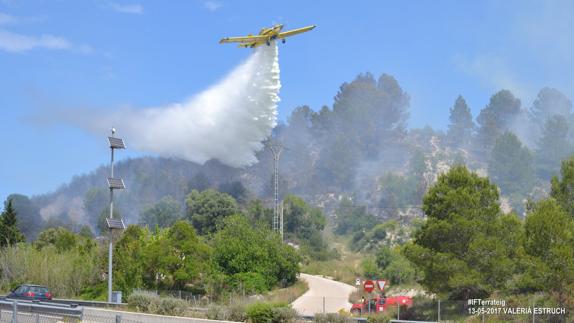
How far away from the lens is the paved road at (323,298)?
5269 cm

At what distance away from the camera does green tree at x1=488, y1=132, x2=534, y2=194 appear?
146m

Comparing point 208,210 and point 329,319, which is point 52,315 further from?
point 208,210

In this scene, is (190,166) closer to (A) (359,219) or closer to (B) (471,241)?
(A) (359,219)

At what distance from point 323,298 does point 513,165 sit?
10796 centimetres

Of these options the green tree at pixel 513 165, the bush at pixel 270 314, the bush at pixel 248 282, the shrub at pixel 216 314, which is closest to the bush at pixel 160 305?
the shrub at pixel 216 314

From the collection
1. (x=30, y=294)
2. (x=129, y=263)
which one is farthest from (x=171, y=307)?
(x=129, y=263)

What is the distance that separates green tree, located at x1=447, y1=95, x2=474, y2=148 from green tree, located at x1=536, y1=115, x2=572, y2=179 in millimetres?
26954

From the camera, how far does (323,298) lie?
4631 centimetres

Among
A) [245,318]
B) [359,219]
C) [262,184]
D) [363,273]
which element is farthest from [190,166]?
[245,318]

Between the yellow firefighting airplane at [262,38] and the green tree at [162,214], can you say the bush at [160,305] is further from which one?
the green tree at [162,214]

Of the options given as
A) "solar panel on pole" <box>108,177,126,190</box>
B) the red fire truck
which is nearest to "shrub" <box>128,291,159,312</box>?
"solar panel on pole" <box>108,177,126,190</box>

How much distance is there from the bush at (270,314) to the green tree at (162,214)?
101524 mm

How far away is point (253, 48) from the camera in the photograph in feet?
223

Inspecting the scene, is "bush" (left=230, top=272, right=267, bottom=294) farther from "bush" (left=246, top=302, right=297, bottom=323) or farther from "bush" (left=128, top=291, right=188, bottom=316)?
"bush" (left=246, top=302, right=297, bottom=323)
